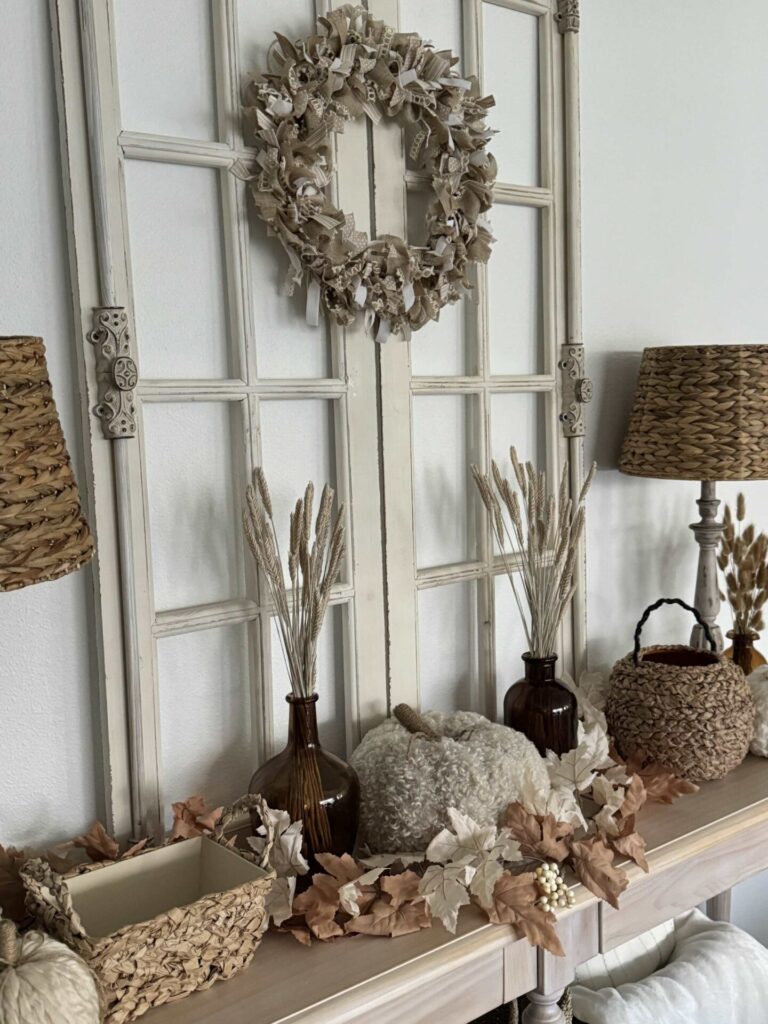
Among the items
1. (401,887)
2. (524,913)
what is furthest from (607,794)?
(401,887)

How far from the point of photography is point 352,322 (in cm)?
154

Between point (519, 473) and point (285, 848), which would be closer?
point (285, 848)

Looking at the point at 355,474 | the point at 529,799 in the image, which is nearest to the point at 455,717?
the point at 529,799

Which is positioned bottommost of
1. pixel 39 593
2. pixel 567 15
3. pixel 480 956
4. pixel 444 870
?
pixel 480 956

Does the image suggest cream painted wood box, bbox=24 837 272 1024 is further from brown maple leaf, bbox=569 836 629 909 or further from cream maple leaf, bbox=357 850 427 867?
brown maple leaf, bbox=569 836 629 909

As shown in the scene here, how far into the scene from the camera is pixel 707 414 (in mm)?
1739

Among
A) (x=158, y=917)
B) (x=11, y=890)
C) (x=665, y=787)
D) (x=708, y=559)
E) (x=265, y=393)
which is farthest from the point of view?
(x=708, y=559)

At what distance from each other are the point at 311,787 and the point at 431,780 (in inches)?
6.6

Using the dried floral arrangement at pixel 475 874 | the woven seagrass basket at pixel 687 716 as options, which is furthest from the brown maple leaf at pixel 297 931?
the woven seagrass basket at pixel 687 716

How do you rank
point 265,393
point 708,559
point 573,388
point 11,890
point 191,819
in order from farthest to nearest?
point 708,559 < point 573,388 < point 265,393 < point 191,819 < point 11,890

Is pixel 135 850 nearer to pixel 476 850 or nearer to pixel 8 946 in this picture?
pixel 8 946

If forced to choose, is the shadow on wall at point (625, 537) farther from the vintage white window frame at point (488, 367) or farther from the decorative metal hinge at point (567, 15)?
the decorative metal hinge at point (567, 15)

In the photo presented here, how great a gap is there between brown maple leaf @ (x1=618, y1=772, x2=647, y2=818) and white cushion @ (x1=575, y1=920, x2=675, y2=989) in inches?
22.3

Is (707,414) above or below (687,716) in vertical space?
above
